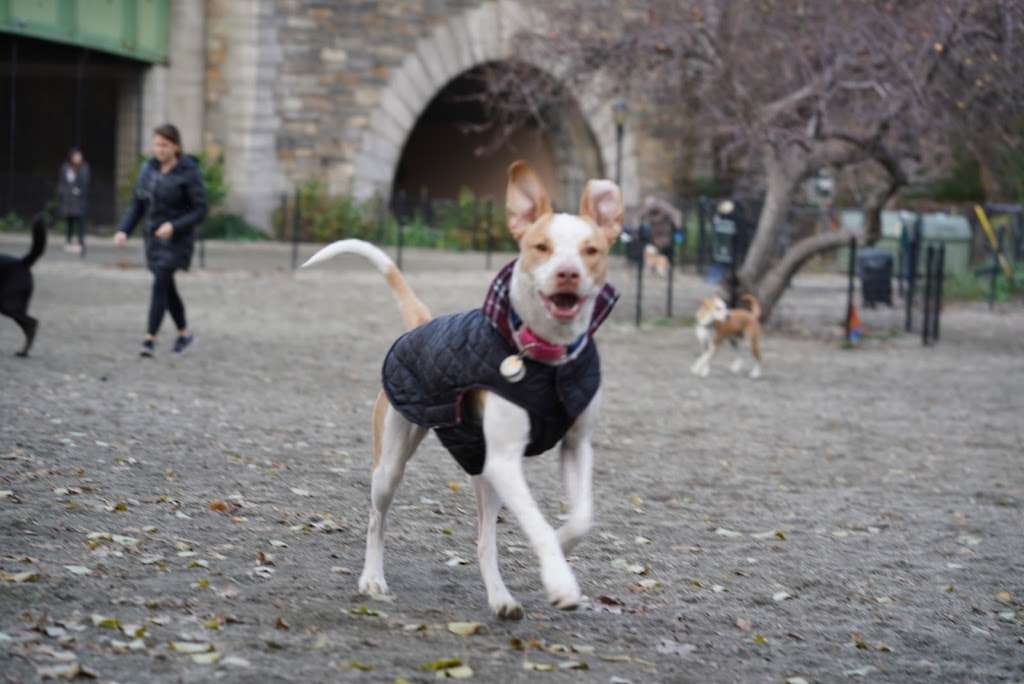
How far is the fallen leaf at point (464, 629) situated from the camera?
197 inches

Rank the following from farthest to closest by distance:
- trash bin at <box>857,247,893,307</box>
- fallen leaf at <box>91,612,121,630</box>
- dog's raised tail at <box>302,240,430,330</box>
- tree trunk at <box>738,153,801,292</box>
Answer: trash bin at <box>857,247,893,307</box> → tree trunk at <box>738,153,801,292</box> → dog's raised tail at <box>302,240,430,330</box> → fallen leaf at <box>91,612,121,630</box>

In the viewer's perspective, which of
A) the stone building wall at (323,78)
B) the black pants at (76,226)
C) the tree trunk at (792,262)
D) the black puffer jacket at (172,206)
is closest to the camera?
the black puffer jacket at (172,206)

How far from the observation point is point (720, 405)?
11.9m

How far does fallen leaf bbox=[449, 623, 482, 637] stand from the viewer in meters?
5.01

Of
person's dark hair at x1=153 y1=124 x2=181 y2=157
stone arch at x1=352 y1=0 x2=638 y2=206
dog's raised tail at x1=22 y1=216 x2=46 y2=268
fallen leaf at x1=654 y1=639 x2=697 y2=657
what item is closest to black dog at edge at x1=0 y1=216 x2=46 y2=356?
dog's raised tail at x1=22 y1=216 x2=46 y2=268

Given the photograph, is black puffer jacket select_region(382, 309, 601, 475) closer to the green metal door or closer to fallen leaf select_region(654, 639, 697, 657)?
fallen leaf select_region(654, 639, 697, 657)

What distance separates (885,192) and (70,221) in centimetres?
1418

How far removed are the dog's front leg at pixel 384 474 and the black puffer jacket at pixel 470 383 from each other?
12 cm

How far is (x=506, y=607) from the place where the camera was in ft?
17.2

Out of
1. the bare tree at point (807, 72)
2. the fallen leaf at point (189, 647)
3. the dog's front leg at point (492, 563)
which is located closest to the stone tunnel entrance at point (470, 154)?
the bare tree at point (807, 72)

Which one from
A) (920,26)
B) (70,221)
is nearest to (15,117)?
(70,221)

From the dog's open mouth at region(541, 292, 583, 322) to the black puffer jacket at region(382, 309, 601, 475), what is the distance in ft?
0.70

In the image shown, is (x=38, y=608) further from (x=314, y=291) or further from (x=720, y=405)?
(x=314, y=291)

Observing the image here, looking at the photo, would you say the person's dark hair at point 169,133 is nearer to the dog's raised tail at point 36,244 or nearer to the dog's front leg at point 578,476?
the dog's raised tail at point 36,244
